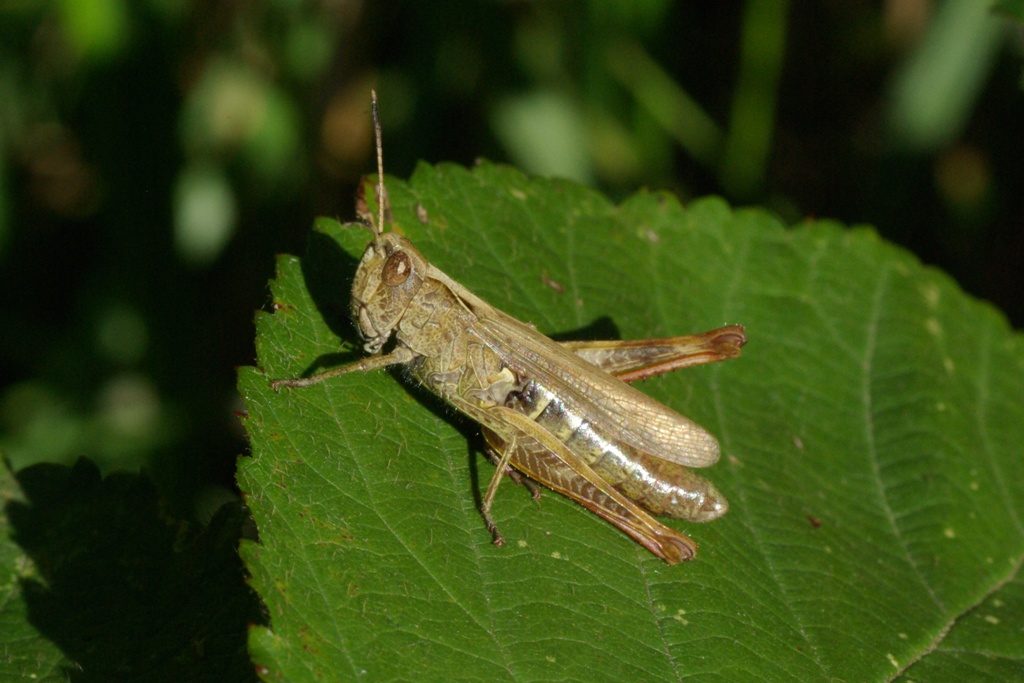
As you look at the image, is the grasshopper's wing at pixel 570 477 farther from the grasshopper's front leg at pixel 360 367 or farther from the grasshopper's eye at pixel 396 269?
the grasshopper's eye at pixel 396 269

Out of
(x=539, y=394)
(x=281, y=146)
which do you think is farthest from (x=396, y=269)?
(x=281, y=146)

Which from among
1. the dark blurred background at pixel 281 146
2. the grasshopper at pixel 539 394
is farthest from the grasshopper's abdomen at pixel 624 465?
the dark blurred background at pixel 281 146

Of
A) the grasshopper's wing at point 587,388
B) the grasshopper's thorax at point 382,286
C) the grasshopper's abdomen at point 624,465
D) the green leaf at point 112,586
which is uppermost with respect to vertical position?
the grasshopper's thorax at point 382,286

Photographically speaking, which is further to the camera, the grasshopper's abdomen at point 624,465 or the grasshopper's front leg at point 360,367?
the grasshopper's abdomen at point 624,465

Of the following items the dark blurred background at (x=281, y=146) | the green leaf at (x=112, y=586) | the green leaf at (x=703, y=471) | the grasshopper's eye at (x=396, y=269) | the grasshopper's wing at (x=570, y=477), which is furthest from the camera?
the dark blurred background at (x=281, y=146)

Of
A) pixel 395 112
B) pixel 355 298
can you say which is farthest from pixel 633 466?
pixel 395 112
